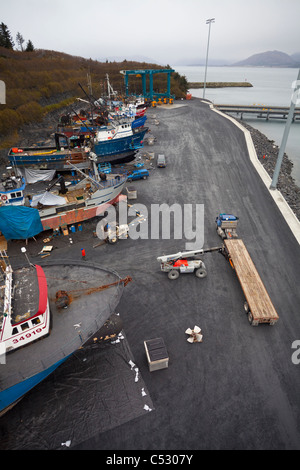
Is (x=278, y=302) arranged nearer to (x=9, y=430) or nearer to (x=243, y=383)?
(x=243, y=383)

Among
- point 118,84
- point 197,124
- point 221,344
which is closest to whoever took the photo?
point 221,344

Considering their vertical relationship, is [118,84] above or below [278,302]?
above

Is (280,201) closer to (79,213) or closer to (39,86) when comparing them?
(79,213)

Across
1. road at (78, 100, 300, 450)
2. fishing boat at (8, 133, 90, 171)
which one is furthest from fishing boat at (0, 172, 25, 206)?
fishing boat at (8, 133, 90, 171)

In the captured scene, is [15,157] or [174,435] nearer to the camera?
[174,435]

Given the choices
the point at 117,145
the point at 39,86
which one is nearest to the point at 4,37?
the point at 39,86
